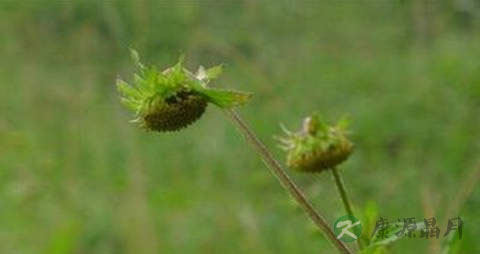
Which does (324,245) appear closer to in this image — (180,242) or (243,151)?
(180,242)

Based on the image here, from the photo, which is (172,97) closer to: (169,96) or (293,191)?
(169,96)

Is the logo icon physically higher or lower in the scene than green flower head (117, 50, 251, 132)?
lower

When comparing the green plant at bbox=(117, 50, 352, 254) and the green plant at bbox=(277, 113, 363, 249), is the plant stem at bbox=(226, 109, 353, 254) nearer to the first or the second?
the green plant at bbox=(117, 50, 352, 254)

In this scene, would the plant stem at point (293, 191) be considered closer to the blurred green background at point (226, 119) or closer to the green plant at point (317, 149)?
the green plant at point (317, 149)

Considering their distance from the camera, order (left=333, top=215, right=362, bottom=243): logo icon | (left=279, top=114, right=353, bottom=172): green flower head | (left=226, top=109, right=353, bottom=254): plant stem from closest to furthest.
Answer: (left=226, top=109, right=353, bottom=254): plant stem → (left=333, top=215, right=362, bottom=243): logo icon → (left=279, top=114, right=353, bottom=172): green flower head

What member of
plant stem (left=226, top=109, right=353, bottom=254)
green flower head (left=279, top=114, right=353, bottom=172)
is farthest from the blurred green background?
plant stem (left=226, top=109, right=353, bottom=254)

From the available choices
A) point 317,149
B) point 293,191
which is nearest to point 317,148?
point 317,149
